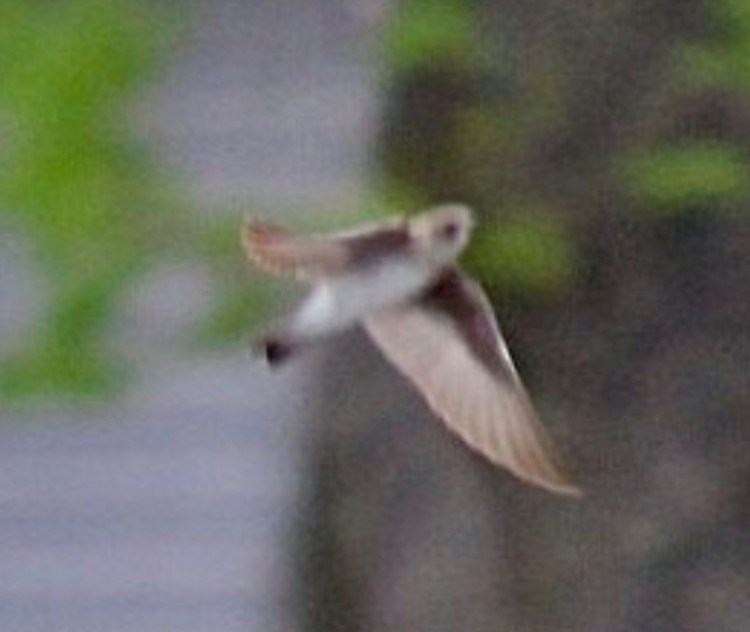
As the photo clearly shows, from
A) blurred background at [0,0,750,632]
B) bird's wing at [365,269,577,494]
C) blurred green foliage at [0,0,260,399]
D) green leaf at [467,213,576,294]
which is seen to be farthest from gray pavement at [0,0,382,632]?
bird's wing at [365,269,577,494]

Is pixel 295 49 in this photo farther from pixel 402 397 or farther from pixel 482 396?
pixel 482 396

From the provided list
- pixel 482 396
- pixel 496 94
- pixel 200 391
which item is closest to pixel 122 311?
pixel 496 94

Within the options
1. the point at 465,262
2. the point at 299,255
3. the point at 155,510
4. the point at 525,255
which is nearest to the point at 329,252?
the point at 299,255

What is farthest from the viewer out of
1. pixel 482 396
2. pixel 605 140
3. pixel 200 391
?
pixel 200 391

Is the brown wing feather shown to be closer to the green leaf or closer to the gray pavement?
the green leaf

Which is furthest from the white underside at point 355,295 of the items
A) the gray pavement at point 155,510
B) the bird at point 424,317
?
the gray pavement at point 155,510

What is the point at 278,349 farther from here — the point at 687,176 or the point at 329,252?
the point at 687,176
